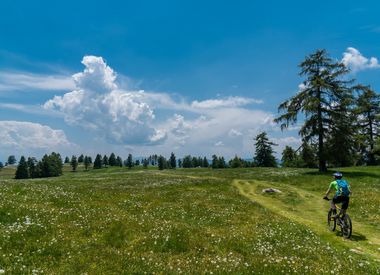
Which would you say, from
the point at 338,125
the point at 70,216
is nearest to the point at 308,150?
the point at 338,125

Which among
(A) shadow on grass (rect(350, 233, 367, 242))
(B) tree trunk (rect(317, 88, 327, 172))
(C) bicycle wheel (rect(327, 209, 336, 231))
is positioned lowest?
(A) shadow on grass (rect(350, 233, 367, 242))

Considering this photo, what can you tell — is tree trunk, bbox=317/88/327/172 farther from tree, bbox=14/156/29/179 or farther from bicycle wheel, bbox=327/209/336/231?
tree, bbox=14/156/29/179

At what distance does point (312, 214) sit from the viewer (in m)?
22.8

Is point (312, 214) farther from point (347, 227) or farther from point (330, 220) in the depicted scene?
point (347, 227)

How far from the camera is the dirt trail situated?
14406 mm

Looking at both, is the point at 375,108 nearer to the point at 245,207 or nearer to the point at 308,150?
the point at 308,150

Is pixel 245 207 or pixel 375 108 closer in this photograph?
pixel 245 207

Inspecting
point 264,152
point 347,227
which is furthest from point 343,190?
point 264,152

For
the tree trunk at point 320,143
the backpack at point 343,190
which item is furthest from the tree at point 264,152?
the backpack at point 343,190

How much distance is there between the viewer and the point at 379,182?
3747cm

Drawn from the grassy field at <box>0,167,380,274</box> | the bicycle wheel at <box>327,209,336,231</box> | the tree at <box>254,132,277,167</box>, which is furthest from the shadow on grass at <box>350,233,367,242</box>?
the tree at <box>254,132,277,167</box>

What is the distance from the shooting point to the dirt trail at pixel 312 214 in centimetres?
1441

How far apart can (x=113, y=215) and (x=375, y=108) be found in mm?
71747

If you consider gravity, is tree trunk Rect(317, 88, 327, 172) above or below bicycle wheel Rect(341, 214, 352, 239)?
above
